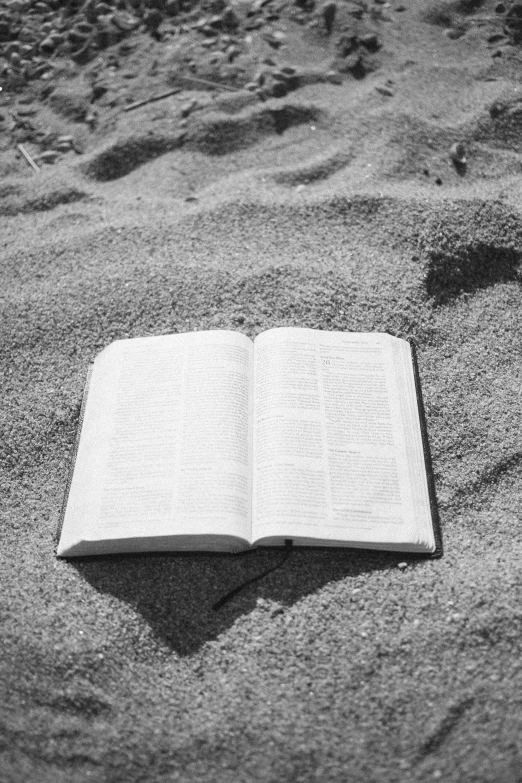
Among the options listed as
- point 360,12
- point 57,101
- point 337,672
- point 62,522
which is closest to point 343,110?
point 360,12

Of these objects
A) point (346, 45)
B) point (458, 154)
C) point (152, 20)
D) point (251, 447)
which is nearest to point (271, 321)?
point (251, 447)

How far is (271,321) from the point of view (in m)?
1.73

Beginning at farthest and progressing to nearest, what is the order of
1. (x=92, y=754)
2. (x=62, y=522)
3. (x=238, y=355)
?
(x=238, y=355)
(x=62, y=522)
(x=92, y=754)

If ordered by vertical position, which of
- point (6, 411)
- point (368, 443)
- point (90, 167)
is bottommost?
point (368, 443)

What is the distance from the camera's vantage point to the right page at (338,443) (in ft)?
4.33

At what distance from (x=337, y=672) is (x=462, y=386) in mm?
702

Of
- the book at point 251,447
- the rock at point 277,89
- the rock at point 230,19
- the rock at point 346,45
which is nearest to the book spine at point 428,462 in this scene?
the book at point 251,447

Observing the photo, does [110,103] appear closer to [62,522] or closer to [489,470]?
[62,522]

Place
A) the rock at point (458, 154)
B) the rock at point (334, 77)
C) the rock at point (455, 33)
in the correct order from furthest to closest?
the rock at point (455, 33) < the rock at point (334, 77) < the rock at point (458, 154)

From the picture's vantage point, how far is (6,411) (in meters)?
1.64

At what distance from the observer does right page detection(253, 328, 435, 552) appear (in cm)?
132

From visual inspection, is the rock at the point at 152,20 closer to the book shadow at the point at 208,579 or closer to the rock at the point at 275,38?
the rock at the point at 275,38

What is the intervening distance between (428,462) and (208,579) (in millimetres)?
494

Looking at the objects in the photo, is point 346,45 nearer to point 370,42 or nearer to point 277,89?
point 370,42
